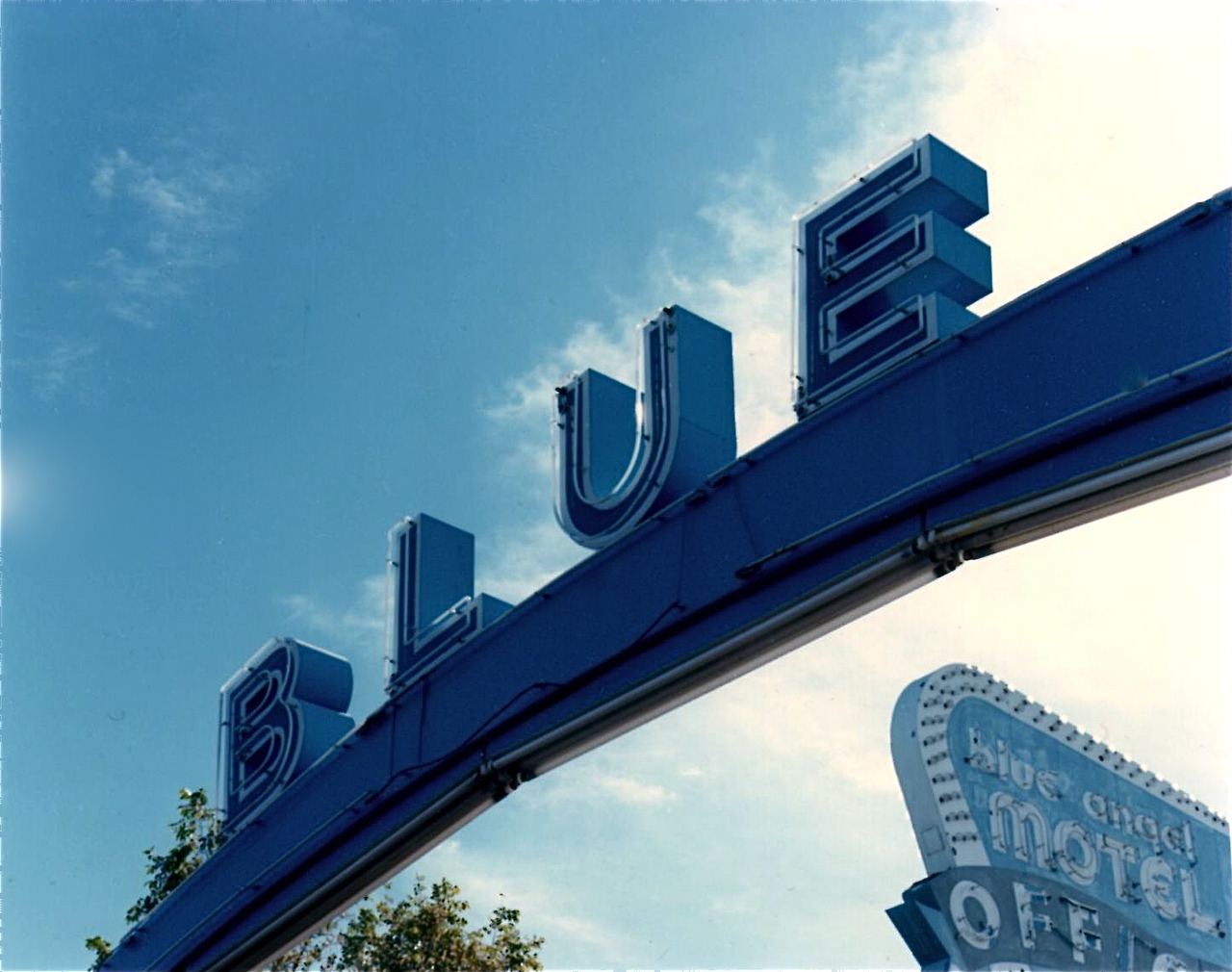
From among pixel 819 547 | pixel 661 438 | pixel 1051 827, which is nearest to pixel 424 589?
pixel 661 438

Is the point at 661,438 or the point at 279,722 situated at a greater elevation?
the point at 661,438

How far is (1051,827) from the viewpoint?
16.5 metres

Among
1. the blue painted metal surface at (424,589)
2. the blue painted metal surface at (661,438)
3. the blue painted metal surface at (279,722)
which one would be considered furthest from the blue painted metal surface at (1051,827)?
the blue painted metal surface at (279,722)

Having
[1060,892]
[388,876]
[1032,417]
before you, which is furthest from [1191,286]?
[388,876]

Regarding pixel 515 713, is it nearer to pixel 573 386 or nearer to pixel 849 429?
pixel 573 386

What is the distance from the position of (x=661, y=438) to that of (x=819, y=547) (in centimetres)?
200

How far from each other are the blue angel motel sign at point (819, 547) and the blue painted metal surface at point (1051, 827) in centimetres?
4

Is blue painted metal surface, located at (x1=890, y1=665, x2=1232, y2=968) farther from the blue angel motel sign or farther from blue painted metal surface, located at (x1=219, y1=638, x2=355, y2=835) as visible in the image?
blue painted metal surface, located at (x1=219, y1=638, x2=355, y2=835)

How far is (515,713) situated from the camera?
15992mm

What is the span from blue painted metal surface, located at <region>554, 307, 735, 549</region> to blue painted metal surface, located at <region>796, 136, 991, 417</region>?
1.11 m

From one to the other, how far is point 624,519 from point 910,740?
113 inches

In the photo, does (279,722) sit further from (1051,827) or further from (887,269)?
(887,269)

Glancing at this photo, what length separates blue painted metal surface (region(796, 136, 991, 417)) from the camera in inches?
520

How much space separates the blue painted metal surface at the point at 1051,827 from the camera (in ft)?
49.5
